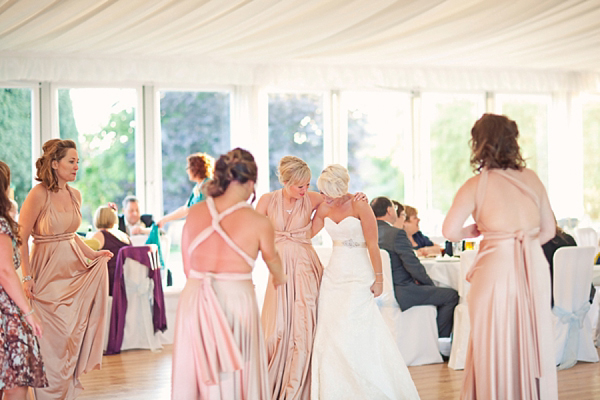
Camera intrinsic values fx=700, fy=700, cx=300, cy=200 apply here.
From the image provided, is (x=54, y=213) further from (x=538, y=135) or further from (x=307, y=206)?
(x=538, y=135)

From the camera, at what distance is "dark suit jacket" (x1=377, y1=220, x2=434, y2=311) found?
18.5ft

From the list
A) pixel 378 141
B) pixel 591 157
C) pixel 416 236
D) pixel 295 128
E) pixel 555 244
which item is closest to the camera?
pixel 555 244

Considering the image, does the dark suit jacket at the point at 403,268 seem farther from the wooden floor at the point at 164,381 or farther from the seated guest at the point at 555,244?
the seated guest at the point at 555,244

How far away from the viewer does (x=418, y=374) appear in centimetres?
547

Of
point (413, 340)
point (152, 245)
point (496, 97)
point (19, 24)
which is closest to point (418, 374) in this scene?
point (413, 340)

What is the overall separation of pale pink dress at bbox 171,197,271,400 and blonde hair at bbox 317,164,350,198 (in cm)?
128

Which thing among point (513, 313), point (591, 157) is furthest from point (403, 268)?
point (591, 157)

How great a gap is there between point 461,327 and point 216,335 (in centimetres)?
316

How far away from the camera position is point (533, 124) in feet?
37.4

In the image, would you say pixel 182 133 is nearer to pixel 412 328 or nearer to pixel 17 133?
pixel 17 133

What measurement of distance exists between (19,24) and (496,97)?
717 centimetres

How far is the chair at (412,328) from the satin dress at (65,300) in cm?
233

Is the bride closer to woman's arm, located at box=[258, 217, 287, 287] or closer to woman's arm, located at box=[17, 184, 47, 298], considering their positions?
woman's arm, located at box=[258, 217, 287, 287]

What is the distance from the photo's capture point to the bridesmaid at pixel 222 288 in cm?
299
